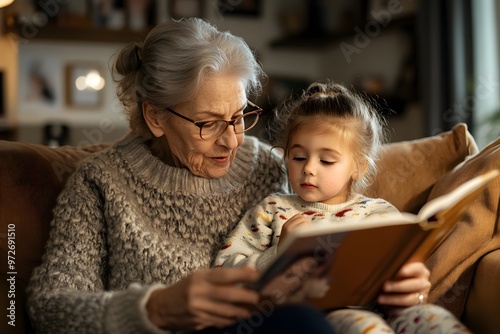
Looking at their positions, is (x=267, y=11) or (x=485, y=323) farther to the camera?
(x=267, y=11)

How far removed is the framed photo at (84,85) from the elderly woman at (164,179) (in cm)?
354

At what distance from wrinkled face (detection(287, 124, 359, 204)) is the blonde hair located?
3 cm

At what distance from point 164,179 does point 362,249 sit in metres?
0.70

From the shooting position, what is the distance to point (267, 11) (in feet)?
18.5

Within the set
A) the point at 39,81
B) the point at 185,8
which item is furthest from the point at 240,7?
the point at 39,81

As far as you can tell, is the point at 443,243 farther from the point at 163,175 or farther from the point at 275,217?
the point at 163,175

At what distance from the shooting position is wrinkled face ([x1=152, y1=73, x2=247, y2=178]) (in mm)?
1637

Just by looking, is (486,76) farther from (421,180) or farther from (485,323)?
(485,323)

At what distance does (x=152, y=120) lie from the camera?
174 cm

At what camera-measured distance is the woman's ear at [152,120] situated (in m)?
1.73

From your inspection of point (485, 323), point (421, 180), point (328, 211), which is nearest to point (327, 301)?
point (328, 211)

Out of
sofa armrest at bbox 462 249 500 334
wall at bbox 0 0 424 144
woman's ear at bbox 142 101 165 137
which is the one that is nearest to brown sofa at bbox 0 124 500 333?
sofa armrest at bbox 462 249 500 334

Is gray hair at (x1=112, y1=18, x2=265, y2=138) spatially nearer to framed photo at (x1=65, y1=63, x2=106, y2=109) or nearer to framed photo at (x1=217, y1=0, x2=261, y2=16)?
framed photo at (x1=65, y1=63, x2=106, y2=109)

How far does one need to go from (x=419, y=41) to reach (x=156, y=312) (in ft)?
11.4
